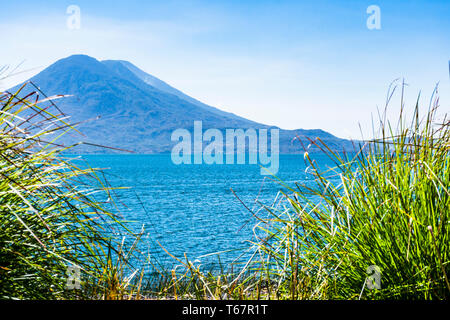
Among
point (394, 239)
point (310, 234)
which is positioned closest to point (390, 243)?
point (394, 239)

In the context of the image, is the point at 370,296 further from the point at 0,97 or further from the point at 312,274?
the point at 0,97

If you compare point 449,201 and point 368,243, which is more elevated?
point 449,201

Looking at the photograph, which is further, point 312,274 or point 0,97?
point 312,274

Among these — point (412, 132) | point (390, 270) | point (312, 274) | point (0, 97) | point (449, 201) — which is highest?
point (0, 97)

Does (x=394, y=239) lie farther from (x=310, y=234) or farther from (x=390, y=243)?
(x=310, y=234)

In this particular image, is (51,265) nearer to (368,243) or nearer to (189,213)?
(368,243)

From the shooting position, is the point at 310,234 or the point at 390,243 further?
the point at 310,234

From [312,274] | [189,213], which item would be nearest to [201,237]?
[189,213]

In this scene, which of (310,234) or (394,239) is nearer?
(394,239)

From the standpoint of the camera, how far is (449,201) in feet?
7.40
